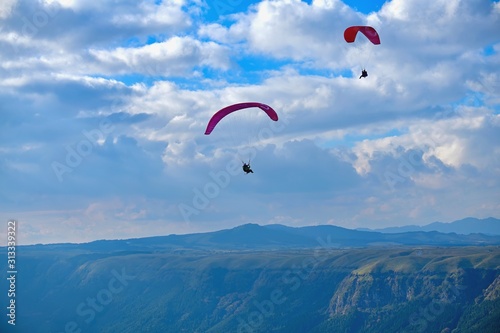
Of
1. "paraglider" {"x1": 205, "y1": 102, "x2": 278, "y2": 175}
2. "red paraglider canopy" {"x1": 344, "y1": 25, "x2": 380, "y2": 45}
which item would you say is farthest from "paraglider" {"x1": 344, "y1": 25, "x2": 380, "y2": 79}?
"paraglider" {"x1": 205, "y1": 102, "x2": 278, "y2": 175}

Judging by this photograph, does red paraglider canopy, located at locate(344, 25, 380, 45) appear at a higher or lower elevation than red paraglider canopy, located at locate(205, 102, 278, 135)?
higher

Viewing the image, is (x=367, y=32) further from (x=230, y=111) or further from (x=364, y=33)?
(x=230, y=111)

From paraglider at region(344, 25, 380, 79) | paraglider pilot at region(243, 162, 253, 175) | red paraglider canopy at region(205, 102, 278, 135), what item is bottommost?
paraglider pilot at region(243, 162, 253, 175)

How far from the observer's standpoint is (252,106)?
9769 cm

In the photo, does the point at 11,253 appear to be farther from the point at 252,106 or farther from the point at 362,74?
the point at 362,74

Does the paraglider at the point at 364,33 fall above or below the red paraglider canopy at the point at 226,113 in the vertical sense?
above

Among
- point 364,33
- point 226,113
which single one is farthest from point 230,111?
point 364,33

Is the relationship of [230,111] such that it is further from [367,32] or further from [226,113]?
[367,32]

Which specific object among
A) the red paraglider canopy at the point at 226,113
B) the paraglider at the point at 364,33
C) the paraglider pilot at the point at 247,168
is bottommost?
the paraglider pilot at the point at 247,168

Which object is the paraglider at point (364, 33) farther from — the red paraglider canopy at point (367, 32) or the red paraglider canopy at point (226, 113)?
the red paraglider canopy at point (226, 113)

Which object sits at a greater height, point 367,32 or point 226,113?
point 367,32

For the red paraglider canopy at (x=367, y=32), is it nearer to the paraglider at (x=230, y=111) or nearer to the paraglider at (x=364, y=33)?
the paraglider at (x=364, y=33)

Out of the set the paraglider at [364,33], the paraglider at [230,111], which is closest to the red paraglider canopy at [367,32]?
the paraglider at [364,33]

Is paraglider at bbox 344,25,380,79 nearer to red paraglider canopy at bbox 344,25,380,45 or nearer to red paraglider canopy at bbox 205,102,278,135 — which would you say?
red paraglider canopy at bbox 344,25,380,45
